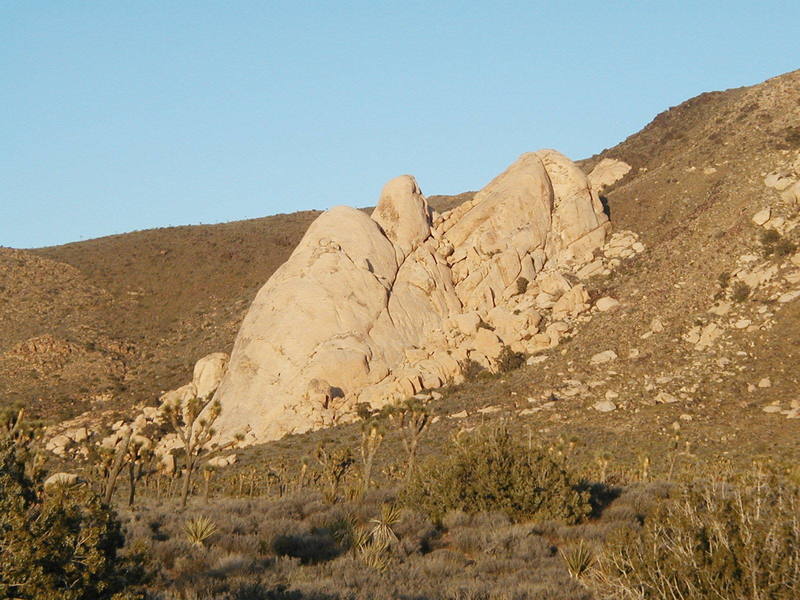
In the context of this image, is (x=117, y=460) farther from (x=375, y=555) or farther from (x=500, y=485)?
(x=375, y=555)

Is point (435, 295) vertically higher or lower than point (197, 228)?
lower

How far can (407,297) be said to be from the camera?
51688 millimetres

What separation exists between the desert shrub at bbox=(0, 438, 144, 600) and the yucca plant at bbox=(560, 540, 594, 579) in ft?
21.2

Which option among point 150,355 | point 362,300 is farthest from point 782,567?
point 150,355

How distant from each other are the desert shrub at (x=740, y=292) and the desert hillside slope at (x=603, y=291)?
0.57 meters

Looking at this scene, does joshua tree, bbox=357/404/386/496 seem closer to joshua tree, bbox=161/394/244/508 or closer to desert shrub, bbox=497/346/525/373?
joshua tree, bbox=161/394/244/508

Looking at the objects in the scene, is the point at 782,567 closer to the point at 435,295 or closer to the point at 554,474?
the point at 554,474

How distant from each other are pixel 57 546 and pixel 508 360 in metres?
39.8

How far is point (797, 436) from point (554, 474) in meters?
20.0

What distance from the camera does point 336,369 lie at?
45938mm

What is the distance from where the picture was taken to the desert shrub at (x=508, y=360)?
4700 centimetres

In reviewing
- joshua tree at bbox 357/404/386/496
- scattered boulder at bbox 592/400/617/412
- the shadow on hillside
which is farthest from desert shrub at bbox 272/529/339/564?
the shadow on hillside

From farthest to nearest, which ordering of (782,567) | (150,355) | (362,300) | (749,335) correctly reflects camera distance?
1. (150,355)
2. (362,300)
3. (749,335)
4. (782,567)

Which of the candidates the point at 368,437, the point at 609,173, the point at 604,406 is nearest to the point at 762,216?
the point at 604,406
